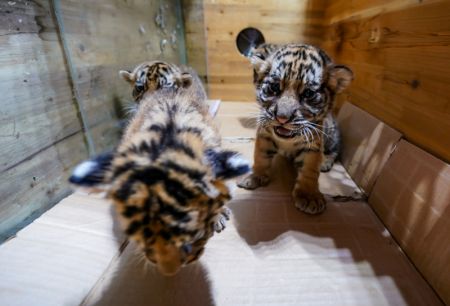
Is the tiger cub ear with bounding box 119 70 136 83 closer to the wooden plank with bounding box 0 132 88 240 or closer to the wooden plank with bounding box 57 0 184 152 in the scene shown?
the wooden plank with bounding box 57 0 184 152

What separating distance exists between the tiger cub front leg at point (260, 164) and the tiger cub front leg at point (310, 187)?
244 mm

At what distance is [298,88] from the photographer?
134 centimetres

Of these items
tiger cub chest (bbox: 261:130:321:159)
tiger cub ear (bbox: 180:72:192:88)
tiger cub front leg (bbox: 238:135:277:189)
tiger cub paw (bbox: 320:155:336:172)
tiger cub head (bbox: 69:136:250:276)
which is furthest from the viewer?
tiger cub ear (bbox: 180:72:192:88)

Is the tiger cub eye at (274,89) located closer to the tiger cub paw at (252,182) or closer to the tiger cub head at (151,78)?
the tiger cub paw at (252,182)

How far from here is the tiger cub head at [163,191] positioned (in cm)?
65

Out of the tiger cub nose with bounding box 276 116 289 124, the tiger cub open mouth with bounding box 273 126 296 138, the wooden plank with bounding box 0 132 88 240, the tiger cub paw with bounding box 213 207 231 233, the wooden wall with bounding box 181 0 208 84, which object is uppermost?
the wooden wall with bounding box 181 0 208 84

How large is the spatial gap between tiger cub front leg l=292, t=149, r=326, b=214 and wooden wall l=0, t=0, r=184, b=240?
4.76 feet

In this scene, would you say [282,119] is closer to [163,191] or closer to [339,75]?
[339,75]

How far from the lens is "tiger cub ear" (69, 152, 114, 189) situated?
0.70 meters

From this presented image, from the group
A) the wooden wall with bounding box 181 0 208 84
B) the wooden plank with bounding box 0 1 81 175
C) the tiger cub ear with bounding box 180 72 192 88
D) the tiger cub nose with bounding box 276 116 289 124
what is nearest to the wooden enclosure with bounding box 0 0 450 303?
the wooden plank with bounding box 0 1 81 175

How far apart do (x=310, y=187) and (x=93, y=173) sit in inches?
48.3

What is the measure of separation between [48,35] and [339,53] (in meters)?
2.41

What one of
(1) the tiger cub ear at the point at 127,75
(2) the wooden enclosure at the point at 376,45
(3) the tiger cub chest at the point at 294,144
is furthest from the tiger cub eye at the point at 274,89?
(1) the tiger cub ear at the point at 127,75

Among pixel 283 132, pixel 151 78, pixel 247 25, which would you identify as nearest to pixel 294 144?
pixel 283 132
